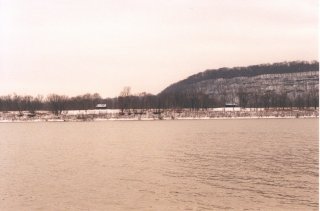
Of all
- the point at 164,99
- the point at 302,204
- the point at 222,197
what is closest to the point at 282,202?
the point at 302,204

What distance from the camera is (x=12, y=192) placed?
27.0m

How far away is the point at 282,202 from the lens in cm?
2330

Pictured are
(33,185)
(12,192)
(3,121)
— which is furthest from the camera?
(3,121)

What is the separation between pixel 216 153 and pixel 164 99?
467ft

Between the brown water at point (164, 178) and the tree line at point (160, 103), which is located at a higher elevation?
the tree line at point (160, 103)

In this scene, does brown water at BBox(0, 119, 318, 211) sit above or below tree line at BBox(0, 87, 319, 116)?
below

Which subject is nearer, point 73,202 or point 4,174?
point 73,202

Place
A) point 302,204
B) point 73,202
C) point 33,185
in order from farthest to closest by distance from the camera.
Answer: point 33,185
point 73,202
point 302,204

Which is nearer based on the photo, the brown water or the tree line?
the brown water

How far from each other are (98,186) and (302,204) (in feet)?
39.4

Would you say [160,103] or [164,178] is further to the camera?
[160,103]

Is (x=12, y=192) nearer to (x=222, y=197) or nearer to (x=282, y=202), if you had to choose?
(x=222, y=197)

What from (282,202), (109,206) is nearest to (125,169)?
(109,206)

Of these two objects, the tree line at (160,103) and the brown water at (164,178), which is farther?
the tree line at (160,103)
